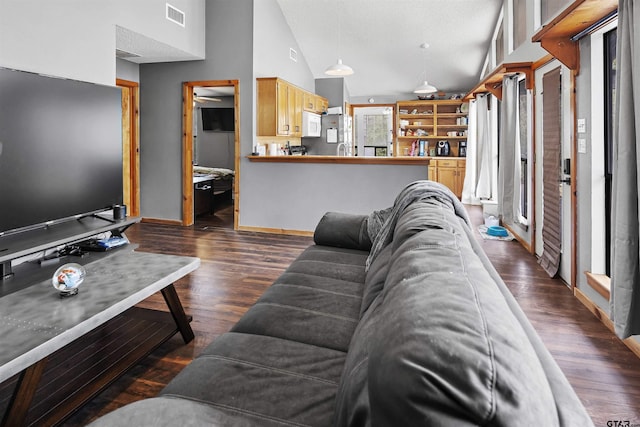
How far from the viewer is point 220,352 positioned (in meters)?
1.43

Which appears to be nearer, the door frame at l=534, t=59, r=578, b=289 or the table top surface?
the table top surface

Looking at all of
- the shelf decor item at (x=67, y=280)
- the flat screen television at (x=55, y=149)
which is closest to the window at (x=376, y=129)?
the flat screen television at (x=55, y=149)

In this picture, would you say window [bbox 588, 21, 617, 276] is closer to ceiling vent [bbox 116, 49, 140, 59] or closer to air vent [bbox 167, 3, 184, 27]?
air vent [bbox 167, 3, 184, 27]

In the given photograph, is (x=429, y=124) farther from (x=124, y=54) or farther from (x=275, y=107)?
(x=124, y=54)

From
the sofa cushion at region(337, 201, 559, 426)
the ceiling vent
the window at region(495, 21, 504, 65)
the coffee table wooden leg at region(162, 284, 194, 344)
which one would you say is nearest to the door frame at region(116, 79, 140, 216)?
the ceiling vent

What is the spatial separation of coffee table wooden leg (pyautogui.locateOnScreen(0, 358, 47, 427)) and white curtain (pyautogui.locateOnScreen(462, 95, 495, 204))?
6907 millimetres

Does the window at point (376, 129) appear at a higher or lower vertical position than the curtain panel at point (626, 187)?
higher

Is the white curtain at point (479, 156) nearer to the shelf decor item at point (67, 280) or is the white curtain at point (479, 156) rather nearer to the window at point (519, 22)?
the window at point (519, 22)

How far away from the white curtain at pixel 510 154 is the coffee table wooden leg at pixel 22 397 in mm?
4937

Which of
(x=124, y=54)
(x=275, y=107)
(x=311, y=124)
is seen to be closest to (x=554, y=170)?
(x=275, y=107)

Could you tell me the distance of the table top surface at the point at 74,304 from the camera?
150 cm

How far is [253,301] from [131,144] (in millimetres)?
4341

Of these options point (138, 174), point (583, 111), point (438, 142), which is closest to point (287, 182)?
point (138, 174)

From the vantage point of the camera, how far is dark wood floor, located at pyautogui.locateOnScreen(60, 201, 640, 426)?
196cm
